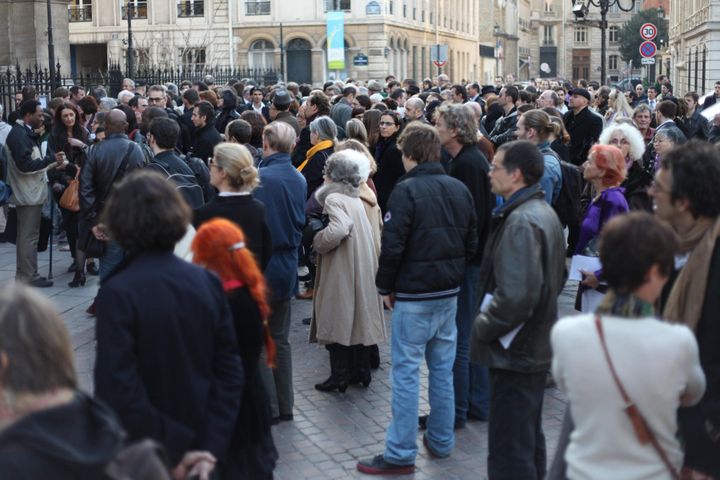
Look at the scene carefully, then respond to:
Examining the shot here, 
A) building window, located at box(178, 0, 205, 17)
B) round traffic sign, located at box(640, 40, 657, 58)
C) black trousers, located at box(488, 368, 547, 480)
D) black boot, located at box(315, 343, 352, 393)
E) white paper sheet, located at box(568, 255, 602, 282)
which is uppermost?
building window, located at box(178, 0, 205, 17)

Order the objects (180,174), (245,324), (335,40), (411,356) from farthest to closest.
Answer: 1. (335,40)
2. (180,174)
3. (411,356)
4. (245,324)

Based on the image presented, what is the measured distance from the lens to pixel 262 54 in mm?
58750

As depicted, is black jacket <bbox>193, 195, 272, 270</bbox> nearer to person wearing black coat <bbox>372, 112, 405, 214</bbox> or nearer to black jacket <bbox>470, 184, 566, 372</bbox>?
black jacket <bbox>470, 184, 566, 372</bbox>

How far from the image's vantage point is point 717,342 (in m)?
4.17

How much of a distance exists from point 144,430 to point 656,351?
5.76 ft

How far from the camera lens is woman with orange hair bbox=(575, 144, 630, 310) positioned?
20.9 ft

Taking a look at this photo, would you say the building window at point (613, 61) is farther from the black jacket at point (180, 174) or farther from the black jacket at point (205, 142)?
the black jacket at point (180, 174)

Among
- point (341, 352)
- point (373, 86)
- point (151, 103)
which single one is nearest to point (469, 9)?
point (373, 86)

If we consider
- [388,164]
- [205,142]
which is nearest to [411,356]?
[388,164]

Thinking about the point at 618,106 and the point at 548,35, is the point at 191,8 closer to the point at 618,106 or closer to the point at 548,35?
the point at 618,106

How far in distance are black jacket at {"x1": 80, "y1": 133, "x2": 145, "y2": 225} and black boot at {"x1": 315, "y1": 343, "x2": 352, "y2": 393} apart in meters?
2.65

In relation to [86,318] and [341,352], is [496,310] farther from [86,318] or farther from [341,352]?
[86,318]

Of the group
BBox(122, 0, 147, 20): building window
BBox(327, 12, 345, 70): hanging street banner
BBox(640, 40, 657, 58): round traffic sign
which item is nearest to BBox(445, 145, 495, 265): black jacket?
BBox(640, 40, 657, 58): round traffic sign

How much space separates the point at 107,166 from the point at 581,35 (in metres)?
131
